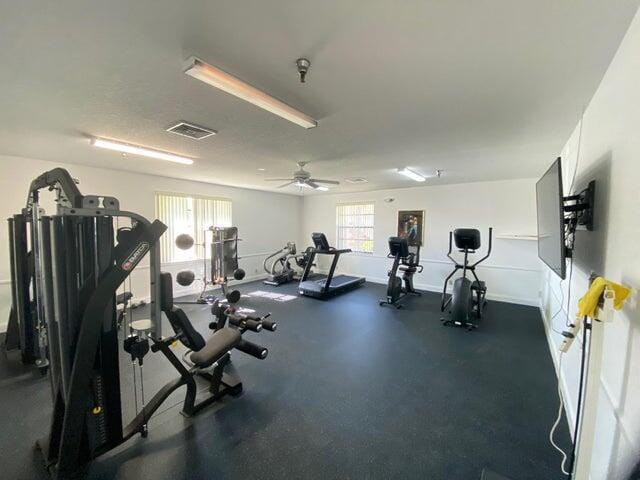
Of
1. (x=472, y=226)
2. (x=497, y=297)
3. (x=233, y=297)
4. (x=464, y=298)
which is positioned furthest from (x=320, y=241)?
(x=497, y=297)

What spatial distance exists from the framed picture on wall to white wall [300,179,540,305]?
12cm

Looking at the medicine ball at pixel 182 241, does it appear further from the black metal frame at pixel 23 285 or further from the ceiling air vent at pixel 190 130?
the ceiling air vent at pixel 190 130

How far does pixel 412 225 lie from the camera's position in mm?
6617

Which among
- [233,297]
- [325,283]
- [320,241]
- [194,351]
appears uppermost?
[320,241]

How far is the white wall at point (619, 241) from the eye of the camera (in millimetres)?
1139

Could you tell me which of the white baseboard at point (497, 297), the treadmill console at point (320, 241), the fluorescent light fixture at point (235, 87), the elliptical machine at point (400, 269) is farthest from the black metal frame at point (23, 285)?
the white baseboard at point (497, 297)

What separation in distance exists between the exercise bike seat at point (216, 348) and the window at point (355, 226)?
18.2 feet

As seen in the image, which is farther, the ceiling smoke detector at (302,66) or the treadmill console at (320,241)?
the treadmill console at (320,241)

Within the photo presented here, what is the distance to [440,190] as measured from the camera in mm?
6199

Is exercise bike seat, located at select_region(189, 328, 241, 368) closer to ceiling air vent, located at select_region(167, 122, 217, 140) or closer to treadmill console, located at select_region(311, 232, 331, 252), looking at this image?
ceiling air vent, located at select_region(167, 122, 217, 140)

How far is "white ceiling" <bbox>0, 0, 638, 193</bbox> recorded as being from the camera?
1.18 m

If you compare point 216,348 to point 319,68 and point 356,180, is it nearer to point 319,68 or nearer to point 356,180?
point 319,68

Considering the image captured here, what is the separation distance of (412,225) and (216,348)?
5.54m

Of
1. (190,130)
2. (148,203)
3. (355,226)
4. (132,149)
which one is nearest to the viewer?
(190,130)
